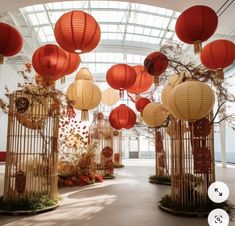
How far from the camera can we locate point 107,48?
14953 millimetres

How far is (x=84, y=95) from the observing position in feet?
17.6

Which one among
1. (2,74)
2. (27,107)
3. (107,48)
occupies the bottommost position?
(27,107)

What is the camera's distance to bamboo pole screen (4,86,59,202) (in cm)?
465

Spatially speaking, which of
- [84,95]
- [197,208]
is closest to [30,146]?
[84,95]

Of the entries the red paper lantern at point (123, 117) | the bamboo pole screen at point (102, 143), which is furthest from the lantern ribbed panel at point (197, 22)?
the bamboo pole screen at point (102, 143)

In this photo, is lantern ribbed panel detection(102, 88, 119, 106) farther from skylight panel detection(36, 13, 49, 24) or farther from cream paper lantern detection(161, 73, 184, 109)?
skylight panel detection(36, 13, 49, 24)

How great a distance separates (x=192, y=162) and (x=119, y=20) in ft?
32.3

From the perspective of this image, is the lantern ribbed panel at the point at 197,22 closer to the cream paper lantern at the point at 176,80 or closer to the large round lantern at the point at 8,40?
the cream paper lantern at the point at 176,80

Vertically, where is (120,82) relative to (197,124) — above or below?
above

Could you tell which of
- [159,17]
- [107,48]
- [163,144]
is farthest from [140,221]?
[107,48]

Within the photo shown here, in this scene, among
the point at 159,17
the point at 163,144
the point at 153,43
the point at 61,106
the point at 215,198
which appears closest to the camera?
the point at 215,198

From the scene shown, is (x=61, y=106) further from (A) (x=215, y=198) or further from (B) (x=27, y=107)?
(A) (x=215, y=198)

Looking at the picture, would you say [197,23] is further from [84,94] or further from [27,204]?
[27,204]

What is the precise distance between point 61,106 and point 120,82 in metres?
1.10
